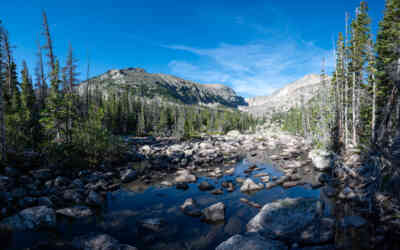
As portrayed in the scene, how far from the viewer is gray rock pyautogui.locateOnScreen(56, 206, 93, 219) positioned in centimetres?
992

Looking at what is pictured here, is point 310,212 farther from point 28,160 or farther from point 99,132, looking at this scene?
point 28,160

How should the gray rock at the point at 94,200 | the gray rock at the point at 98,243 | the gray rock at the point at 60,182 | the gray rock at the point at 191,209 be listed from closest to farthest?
the gray rock at the point at 98,243, the gray rock at the point at 191,209, the gray rock at the point at 94,200, the gray rock at the point at 60,182

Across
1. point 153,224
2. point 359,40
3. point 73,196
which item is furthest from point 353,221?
point 359,40

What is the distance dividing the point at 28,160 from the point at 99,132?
584 cm

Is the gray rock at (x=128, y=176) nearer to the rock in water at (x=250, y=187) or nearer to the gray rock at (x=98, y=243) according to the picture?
→ the gray rock at (x=98, y=243)

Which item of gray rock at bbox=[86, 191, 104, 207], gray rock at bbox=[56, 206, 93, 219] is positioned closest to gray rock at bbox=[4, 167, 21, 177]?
gray rock at bbox=[86, 191, 104, 207]

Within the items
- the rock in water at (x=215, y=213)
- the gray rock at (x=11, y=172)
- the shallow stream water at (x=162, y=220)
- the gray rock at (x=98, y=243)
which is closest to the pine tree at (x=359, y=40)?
the shallow stream water at (x=162, y=220)

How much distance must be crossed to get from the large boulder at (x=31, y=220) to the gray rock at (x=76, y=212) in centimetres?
72

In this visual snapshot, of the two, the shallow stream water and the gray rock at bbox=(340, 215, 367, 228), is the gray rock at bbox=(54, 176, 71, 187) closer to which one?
the shallow stream water

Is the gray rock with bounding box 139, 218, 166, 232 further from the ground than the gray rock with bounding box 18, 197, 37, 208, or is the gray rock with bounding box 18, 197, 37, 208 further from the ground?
the gray rock with bounding box 18, 197, 37, 208

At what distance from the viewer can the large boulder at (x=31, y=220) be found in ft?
26.9

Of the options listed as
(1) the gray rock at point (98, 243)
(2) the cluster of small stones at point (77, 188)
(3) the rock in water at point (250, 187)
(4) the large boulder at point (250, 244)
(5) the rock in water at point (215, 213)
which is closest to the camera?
(4) the large boulder at point (250, 244)

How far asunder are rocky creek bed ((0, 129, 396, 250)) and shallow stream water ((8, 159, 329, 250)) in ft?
0.13

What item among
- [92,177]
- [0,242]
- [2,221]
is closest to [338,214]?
[0,242]
